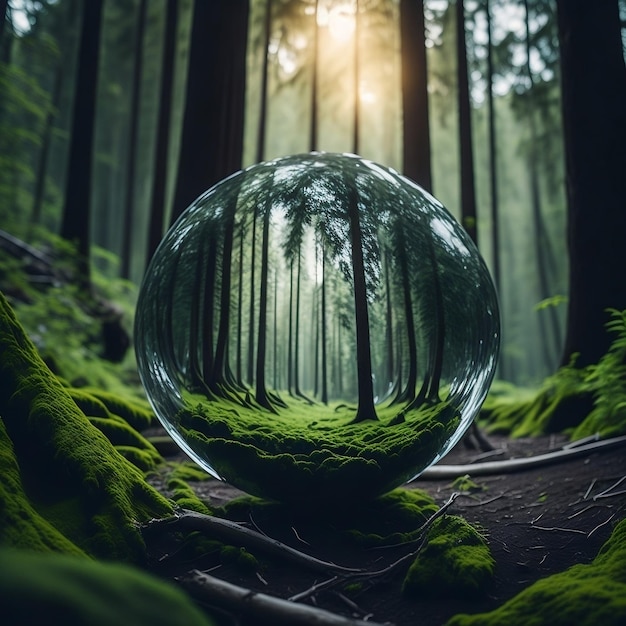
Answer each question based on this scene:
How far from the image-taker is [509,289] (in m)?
40.2

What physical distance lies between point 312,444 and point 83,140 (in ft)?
36.4

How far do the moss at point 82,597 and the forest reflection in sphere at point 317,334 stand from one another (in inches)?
→ 67.8

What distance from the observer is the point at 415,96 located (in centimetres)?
782

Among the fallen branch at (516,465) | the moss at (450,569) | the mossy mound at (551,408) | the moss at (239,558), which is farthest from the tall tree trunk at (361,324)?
the mossy mound at (551,408)

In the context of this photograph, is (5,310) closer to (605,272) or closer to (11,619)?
(11,619)

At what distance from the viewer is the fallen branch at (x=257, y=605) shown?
1844 millimetres

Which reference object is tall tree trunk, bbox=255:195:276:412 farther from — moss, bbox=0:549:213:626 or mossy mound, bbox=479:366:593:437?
mossy mound, bbox=479:366:593:437

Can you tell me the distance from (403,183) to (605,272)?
4.03 meters

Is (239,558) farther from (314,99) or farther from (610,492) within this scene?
(314,99)

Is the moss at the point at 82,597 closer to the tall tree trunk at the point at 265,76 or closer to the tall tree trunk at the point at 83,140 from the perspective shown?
the tall tree trunk at the point at 83,140

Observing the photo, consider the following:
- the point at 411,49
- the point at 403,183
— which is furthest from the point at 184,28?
the point at 403,183

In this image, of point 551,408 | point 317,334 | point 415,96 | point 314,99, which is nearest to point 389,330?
point 317,334

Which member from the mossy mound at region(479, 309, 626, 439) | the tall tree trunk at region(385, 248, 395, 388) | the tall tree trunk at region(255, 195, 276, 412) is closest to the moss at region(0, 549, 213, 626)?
the tall tree trunk at region(255, 195, 276, 412)

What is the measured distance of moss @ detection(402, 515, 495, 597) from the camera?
2.44m
